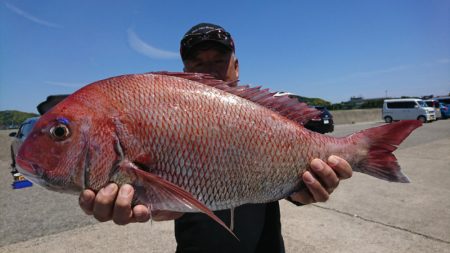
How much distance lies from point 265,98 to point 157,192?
857mm

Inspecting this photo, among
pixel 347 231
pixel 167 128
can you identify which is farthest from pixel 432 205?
pixel 167 128

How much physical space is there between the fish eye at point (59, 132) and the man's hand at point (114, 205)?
0.28 meters

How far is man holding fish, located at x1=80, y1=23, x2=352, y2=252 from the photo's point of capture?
1.84 m

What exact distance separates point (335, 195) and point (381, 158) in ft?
14.5

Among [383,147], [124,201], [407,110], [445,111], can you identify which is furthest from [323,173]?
[445,111]

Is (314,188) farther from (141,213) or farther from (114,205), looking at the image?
(114,205)

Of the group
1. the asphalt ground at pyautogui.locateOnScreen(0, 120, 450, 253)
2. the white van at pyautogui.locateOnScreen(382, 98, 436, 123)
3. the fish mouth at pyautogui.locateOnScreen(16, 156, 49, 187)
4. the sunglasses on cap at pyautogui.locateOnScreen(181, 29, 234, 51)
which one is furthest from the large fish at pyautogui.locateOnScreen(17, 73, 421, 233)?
the white van at pyautogui.locateOnScreen(382, 98, 436, 123)

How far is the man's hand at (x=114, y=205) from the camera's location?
4.76ft

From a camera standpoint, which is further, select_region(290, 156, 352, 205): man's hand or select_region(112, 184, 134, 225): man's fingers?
select_region(290, 156, 352, 205): man's hand

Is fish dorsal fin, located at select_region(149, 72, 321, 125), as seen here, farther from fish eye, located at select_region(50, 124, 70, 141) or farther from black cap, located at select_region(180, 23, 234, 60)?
black cap, located at select_region(180, 23, 234, 60)

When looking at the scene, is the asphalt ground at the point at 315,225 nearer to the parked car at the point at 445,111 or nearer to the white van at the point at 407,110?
the white van at the point at 407,110

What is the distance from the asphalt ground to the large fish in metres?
2.53

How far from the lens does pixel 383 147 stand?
1858 mm

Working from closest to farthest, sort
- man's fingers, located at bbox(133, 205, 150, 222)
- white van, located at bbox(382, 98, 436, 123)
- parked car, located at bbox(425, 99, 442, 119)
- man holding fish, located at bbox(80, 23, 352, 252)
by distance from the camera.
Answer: man's fingers, located at bbox(133, 205, 150, 222), man holding fish, located at bbox(80, 23, 352, 252), white van, located at bbox(382, 98, 436, 123), parked car, located at bbox(425, 99, 442, 119)
